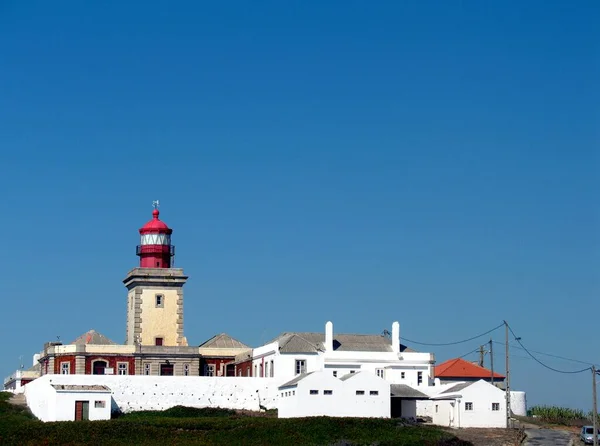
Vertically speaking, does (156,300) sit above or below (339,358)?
above

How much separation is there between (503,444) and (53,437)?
20274 mm

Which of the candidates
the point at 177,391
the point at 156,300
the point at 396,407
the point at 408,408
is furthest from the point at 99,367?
the point at 408,408

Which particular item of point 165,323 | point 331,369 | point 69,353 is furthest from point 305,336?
Answer: point 69,353

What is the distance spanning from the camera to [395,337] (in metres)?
71.9

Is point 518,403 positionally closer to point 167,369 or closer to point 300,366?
point 300,366

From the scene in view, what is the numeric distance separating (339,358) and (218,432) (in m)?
13.2

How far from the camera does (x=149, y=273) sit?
73.2 m

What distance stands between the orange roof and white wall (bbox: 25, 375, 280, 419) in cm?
1599

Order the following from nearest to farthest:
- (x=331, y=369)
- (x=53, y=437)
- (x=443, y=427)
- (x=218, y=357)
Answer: (x=53, y=437)
(x=443, y=427)
(x=331, y=369)
(x=218, y=357)

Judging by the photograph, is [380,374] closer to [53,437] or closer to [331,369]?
[331,369]

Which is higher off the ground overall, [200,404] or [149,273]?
[149,273]

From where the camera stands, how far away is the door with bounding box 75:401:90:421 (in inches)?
2360

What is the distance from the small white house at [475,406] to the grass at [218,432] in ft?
9.21

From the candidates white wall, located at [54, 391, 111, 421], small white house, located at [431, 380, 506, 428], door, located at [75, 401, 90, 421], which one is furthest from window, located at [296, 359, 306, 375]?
door, located at [75, 401, 90, 421]
